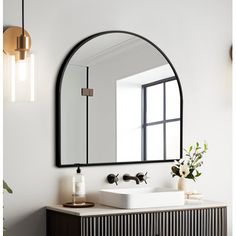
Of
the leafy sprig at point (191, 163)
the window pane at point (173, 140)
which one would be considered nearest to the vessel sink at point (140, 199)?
the leafy sprig at point (191, 163)

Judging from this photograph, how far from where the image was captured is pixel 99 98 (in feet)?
9.59

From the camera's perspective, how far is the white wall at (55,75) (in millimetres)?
2711

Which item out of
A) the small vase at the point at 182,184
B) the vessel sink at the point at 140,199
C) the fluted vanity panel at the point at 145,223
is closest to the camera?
the fluted vanity panel at the point at 145,223

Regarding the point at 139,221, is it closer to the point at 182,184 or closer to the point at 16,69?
the point at 182,184

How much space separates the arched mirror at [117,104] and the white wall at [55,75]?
59 mm

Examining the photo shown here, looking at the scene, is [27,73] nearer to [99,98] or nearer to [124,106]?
[99,98]

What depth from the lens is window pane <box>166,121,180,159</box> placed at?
3211mm

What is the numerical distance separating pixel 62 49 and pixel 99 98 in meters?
0.37

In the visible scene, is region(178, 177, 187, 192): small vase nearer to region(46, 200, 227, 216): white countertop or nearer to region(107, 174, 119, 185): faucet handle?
→ region(46, 200, 227, 216): white countertop

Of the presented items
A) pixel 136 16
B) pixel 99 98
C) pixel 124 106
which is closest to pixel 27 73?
pixel 99 98

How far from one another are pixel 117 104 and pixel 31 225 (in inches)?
34.9

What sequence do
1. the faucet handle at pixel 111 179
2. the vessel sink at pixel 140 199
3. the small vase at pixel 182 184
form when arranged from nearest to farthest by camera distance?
1. the vessel sink at pixel 140 199
2. the faucet handle at pixel 111 179
3. the small vase at pixel 182 184

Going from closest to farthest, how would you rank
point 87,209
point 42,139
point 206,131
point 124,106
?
point 87,209
point 42,139
point 124,106
point 206,131

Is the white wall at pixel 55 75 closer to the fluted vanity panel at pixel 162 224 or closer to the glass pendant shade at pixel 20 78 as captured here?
the glass pendant shade at pixel 20 78
